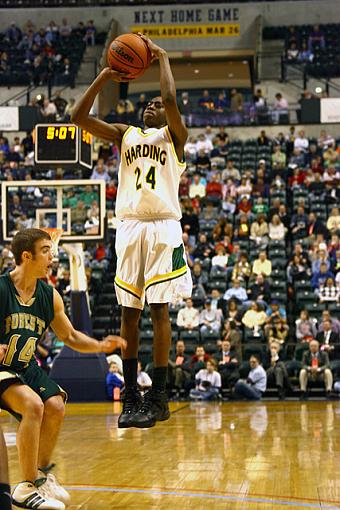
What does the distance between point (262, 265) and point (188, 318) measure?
2220 mm

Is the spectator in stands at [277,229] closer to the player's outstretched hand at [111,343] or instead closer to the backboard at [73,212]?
the backboard at [73,212]

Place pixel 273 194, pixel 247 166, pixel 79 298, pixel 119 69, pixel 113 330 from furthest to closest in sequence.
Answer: pixel 247 166, pixel 273 194, pixel 113 330, pixel 79 298, pixel 119 69

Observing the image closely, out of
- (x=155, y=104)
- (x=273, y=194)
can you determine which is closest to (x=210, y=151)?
(x=273, y=194)

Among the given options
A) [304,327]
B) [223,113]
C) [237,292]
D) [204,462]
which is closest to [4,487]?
[204,462]

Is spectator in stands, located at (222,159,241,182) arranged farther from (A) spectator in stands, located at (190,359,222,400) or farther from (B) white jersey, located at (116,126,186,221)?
(B) white jersey, located at (116,126,186,221)

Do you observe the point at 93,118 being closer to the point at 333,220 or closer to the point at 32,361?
the point at 32,361

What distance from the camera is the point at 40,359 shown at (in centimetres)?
1631

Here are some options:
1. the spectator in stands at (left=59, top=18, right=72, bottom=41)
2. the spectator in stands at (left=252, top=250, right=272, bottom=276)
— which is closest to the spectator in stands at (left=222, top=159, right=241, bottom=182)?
the spectator in stands at (left=252, top=250, right=272, bottom=276)

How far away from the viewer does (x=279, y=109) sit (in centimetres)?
2573

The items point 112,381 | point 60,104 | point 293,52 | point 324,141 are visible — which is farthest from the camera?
point 293,52

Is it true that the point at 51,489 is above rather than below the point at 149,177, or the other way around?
below

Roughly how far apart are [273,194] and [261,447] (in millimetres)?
12942

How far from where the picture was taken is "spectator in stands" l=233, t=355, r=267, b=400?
14867mm

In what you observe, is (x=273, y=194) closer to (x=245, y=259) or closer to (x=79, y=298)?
(x=245, y=259)
